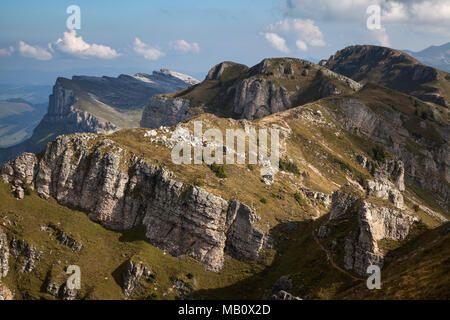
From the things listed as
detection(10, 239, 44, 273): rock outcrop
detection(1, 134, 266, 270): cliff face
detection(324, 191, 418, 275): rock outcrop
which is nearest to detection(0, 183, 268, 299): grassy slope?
detection(10, 239, 44, 273): rock outcrop

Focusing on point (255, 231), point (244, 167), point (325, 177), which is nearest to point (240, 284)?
point (255, 231)

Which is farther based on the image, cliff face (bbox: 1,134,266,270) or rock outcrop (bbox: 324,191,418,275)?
cliff face (bbox: 1,134,266,270)

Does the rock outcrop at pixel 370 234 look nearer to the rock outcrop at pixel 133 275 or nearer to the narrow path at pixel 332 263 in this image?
the narrow path at pixel 332 263

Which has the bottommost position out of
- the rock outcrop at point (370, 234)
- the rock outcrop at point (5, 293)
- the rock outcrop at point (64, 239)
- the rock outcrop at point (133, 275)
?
the rock outcrop at point (5, 293)

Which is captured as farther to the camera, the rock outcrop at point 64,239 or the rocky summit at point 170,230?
the rock outcrop at point 64,239

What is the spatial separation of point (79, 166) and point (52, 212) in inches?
643

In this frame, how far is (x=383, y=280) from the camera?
2734 inches

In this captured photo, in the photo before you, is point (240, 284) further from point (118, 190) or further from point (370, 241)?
point (118, 190)

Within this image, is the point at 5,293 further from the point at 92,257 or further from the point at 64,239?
the point at 92,257

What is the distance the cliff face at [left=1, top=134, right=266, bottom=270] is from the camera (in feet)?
343

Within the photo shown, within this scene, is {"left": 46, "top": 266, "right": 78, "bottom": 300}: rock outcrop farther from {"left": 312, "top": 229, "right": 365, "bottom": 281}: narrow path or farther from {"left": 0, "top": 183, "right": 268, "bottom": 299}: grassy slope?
{"left": 312, "top": 229, "right": 365, "bottom": 281}: narrow path

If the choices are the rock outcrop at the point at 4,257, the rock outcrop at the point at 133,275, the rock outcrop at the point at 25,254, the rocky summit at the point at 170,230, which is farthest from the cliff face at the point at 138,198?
the rock outcrop at the point at 4,257

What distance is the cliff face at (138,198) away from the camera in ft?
343

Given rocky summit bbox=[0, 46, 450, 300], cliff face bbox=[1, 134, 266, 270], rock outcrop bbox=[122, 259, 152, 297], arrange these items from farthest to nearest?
cliff face bbox=[1, 134, 266, 270] < rock outcrop bbox=[122, 259, 152, 297] < rocky summit bbox=[0, 46, 450, 300]
